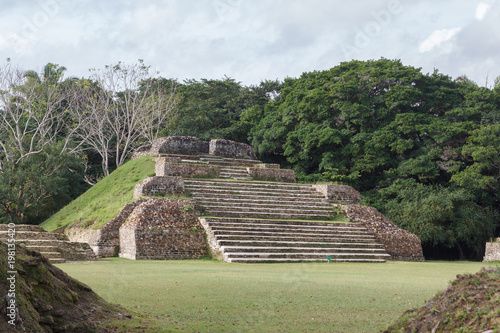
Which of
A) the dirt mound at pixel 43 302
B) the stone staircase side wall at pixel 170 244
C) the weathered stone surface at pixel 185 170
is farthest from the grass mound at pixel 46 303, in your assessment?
the weathered stone surface at pixel 185 170

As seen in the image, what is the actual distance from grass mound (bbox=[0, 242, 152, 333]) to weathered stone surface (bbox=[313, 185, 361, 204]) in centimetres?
1660

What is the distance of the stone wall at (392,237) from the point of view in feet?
61.1

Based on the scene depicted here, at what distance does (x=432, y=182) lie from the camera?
25297 millimetres

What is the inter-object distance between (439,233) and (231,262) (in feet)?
33.9

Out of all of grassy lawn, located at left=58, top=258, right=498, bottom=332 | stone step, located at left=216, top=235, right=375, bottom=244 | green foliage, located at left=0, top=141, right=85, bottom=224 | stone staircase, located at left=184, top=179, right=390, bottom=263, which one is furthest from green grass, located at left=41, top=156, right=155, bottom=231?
grassy lawn, located at left=58, top=258, right=498, bottom=332

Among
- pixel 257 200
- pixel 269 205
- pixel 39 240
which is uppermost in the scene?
pixel 257 200

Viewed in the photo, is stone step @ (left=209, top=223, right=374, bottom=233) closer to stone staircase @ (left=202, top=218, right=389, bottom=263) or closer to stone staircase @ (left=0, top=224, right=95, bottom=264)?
stone staircase @ (left=202, top=218, right=389, bottom=263)

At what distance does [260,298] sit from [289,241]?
30.0 feet

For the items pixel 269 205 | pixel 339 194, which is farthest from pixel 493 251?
pixel 269 205

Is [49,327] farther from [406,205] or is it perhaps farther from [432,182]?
[432,182]

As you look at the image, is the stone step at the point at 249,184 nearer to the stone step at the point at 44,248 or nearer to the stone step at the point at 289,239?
the stone step at the point at 289,239

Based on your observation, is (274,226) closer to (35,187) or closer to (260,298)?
(260,298)

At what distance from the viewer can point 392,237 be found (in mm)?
18812

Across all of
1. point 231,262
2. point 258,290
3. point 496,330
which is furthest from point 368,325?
point 231,262
